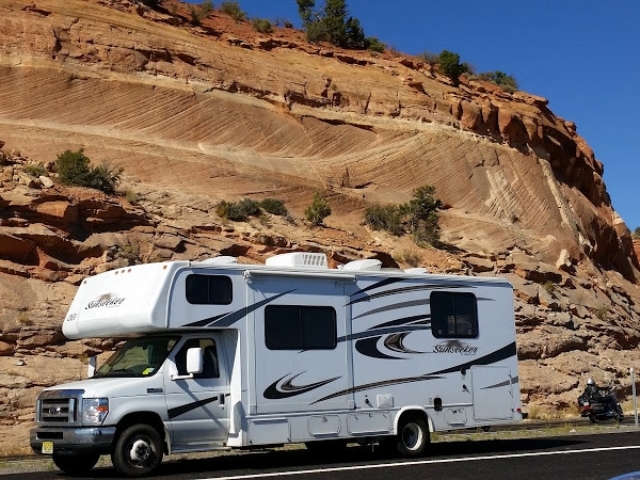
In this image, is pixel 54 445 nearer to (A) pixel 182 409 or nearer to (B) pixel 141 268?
(A) pixel 182 409

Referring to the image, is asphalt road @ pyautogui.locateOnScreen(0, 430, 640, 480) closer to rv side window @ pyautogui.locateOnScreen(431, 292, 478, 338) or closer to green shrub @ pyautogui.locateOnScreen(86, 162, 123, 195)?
rv side window @ pyautogui.locateOnScreen(431, 292, 478, 338)

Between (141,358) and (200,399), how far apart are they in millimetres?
1078

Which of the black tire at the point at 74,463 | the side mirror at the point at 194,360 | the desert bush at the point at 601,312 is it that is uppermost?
the desert bush at the point at 601,312

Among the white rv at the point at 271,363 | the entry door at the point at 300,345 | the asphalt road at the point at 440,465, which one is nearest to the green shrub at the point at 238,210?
the asphalt road at the point at 440,465

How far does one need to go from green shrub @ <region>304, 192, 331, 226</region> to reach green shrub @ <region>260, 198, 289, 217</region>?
918mm

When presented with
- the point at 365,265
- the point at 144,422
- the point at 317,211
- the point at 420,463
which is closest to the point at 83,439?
the point at 144,422

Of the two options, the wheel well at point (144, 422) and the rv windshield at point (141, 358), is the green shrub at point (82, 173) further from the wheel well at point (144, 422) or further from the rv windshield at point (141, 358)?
the wheel well at point (144, 422)

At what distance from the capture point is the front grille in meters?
12.8

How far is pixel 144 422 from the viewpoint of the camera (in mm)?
13258

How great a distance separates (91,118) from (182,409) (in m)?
24.2

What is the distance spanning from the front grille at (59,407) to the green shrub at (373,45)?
130 ft

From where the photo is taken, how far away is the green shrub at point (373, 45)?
166 ft

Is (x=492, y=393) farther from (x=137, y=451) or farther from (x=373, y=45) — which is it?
(x=373, y=45)

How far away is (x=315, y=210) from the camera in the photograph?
36125mm
